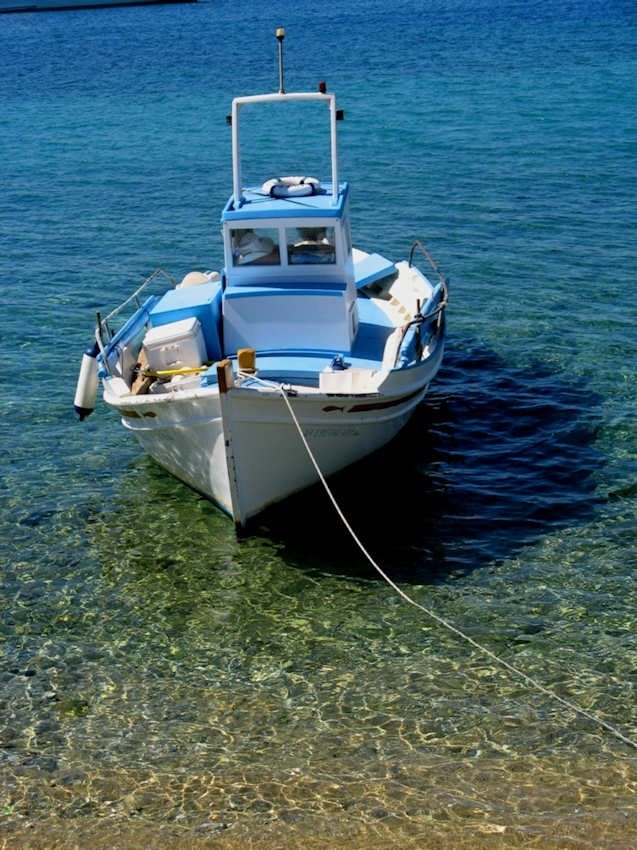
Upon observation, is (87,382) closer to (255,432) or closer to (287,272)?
(255,432)

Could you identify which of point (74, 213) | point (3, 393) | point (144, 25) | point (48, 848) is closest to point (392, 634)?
point (48, 848)

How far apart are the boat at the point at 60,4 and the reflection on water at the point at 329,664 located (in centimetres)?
9638

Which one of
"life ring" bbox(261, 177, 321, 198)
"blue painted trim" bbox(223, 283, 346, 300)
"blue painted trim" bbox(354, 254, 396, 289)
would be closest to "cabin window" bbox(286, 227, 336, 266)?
"blue painted trim" bbox(223, 283, 346, 300)

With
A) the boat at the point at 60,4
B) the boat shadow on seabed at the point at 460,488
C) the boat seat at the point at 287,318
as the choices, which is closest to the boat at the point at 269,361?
the boat seat at the point at 287,318

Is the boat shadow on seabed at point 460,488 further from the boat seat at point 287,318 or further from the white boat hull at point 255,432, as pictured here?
the boat seat at point 287,318

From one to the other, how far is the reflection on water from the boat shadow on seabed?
0.04 metres

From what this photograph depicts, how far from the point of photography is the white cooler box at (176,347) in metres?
15.7

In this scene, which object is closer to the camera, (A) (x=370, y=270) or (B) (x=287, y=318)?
(B) (x=287, y=318)

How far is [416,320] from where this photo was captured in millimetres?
15375

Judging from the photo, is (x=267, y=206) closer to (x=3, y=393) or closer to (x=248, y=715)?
(x=3, y=393)

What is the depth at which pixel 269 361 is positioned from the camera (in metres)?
15.7

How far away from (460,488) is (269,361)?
311cm

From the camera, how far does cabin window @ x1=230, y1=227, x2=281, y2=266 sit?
16.3 meters

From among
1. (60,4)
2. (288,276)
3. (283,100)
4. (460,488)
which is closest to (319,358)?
(288,276)
